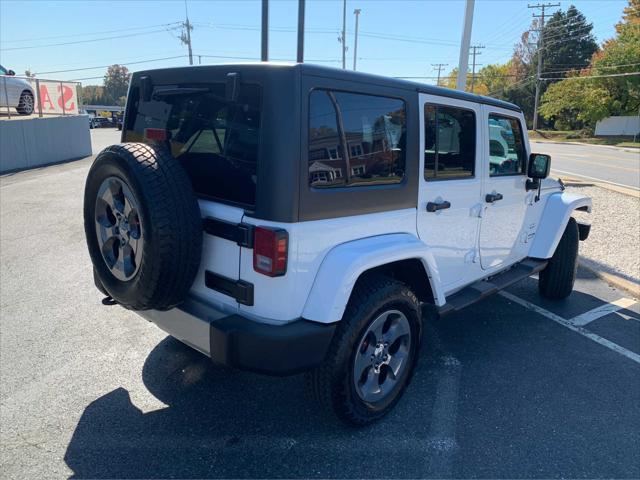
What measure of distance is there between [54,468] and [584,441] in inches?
115

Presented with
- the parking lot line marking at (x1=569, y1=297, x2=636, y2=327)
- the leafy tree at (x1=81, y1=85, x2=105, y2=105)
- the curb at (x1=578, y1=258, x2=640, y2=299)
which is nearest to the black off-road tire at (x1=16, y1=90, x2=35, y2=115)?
the curb at (x1=578, y1=258, x2=640, y2=299)

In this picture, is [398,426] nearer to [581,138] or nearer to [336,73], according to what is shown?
[336,73]

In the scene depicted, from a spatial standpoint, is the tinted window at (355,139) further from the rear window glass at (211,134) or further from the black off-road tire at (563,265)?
the black off-road tire at (563,265)

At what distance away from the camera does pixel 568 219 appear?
4.69m

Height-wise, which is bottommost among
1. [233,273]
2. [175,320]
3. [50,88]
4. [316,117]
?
[175,320]

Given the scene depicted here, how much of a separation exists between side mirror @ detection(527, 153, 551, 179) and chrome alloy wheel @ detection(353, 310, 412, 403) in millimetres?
2080

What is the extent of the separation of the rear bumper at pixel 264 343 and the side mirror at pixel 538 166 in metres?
2.67

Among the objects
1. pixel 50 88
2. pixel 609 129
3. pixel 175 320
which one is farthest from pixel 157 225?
pixel 609 129

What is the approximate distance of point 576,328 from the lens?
4402 millimetres

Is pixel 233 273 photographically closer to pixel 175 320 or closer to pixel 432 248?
pixel 175 320

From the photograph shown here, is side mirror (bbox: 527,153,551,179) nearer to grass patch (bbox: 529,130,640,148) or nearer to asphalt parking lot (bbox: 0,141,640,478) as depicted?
asphalt parking lot (bbox: 0,141,640,478)

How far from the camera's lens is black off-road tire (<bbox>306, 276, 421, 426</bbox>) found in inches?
102

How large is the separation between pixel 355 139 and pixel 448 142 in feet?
3.18

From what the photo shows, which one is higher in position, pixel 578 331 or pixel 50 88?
pixel 50 88
